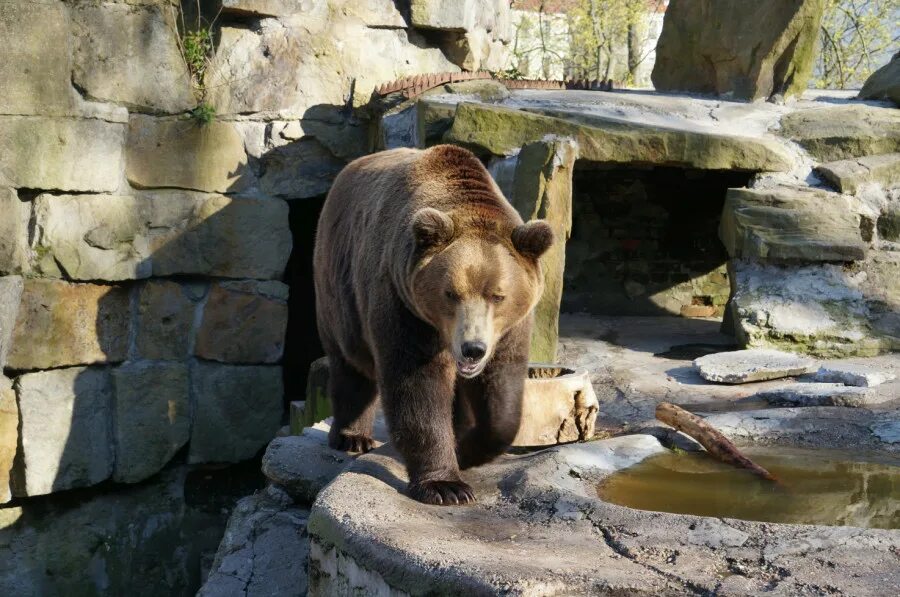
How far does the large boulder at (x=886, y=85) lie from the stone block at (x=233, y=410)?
5811mm

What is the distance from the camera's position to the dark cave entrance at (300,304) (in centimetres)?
893

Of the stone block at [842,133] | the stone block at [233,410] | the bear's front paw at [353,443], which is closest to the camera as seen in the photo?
the bear's front paw at [353,443]

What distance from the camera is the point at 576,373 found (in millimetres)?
5062

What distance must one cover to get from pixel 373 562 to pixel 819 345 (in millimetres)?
4981

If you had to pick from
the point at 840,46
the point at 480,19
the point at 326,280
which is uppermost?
the point at 840,46

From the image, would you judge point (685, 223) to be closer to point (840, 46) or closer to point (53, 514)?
point (53, 514)

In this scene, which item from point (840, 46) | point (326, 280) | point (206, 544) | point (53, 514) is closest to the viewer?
point (326, 280)

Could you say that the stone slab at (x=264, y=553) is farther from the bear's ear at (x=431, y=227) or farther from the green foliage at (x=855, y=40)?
the green foliage at (x=855, y=40)

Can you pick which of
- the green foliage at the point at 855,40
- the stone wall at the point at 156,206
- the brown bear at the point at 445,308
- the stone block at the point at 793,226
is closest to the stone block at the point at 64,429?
the stone wall at the point at 156,206

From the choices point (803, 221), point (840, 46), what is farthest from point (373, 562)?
point (840, 46)

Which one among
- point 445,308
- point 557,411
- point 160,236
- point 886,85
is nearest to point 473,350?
point 445,308

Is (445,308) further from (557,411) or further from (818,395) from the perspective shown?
(818,395)

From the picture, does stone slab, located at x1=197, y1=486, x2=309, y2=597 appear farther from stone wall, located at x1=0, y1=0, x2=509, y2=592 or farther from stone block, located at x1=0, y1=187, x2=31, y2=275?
stone block, located at x1=0, y1=187, x2=31, y2=275

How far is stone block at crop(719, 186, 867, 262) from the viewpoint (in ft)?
24.4
